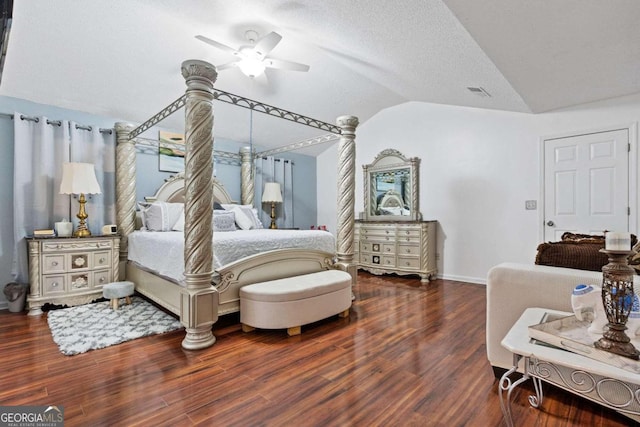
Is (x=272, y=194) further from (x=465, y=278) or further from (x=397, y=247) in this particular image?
(x=465, y=278)

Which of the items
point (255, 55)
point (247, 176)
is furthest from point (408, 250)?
point (255, 55)

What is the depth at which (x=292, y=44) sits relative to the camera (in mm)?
3309

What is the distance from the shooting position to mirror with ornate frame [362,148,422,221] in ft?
16.7

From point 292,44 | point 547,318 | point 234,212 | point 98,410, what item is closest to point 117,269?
point 234,212

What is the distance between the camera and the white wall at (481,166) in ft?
12.6

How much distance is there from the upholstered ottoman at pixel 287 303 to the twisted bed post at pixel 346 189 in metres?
0.67

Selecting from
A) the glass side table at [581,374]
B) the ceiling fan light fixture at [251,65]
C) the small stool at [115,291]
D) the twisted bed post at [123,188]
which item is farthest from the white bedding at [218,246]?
the glass side table at [581,374]

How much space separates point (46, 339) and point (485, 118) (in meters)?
5.55

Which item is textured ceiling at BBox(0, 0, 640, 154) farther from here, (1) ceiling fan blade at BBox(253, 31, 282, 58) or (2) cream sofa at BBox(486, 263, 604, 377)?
(2) cream sofa at BBox(486, 263, 604, 377)

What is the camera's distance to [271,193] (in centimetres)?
542

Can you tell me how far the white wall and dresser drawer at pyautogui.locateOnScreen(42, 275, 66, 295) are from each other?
4912mm

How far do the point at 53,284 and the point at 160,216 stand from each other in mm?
1233

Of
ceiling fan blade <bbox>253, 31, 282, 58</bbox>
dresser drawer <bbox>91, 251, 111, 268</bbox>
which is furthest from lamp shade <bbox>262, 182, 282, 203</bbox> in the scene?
ceiling fan blade <bbox>253, 31, 282, 58</bbox>

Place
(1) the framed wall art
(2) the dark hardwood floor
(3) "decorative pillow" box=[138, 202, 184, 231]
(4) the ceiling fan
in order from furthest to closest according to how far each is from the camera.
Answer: (1) the framed wall art, (3) "decorative pillow" box=[138, 202, 184, 231], (4) the ceiling fan, (2) the dark hardwood floor
